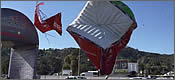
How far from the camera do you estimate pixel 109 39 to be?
80.1 ft

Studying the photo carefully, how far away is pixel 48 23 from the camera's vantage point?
19.2 metres

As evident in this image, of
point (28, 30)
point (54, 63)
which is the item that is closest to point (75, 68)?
point (54, 63)

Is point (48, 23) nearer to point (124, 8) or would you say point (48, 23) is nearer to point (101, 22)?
point (101, 22)

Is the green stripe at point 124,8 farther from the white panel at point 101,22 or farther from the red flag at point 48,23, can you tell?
the red flag at point 48,23

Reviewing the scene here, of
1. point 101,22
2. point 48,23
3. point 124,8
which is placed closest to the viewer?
Answer: point 48,23

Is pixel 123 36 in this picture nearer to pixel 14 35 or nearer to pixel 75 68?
pixel 14 35

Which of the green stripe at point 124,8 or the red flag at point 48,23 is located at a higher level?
the green stripe at point 124,8

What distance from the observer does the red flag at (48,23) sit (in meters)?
18.9

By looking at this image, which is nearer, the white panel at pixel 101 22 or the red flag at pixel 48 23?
the red flag at pixel 48 23

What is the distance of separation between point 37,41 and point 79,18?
7205mm

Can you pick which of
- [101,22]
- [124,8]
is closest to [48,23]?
[101,22]

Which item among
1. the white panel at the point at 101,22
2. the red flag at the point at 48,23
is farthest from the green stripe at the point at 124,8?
the red flag at the point at 48,23

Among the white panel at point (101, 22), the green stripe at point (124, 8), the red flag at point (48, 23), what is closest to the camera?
the red flag at point (48, 23)

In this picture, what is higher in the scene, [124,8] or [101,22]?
[124,8]
